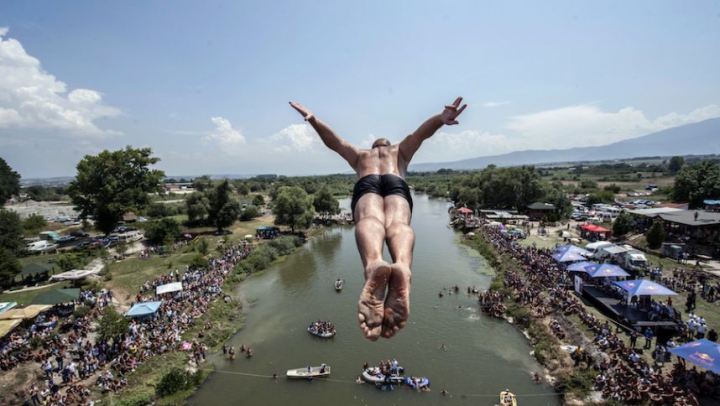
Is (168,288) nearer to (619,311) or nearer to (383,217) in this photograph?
A: (383,217)

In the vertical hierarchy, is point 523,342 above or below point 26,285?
below

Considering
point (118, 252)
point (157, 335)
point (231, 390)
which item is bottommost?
point (231, 390)

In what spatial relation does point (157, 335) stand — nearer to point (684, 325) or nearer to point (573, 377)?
point (573, 377)

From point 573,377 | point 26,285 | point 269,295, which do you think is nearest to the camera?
point 573,377

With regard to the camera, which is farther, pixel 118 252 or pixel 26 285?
pixel 118 252

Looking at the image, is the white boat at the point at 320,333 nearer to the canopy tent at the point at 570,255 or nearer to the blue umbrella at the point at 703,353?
the blue umbrella at the point at 703,353

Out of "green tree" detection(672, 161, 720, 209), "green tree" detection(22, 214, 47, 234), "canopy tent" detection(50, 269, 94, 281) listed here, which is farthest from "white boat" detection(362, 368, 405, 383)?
"green tree" detection(672, 161, 720, 209)

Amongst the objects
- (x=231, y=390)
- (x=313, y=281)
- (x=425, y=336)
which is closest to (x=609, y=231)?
(x=425, y=336)

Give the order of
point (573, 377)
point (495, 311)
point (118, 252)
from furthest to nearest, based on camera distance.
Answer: point (118, 252) < point (495, 311) < point (573, 377)
